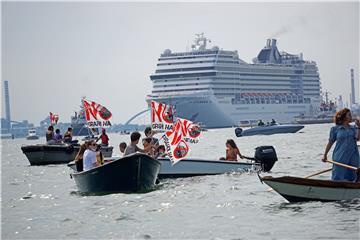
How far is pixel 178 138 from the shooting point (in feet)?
71.2

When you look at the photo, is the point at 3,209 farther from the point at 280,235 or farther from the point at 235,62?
the point at 235,62

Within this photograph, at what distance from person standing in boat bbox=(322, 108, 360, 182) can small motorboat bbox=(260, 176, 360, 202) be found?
30 cm

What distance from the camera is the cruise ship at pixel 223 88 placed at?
Answer: 5236 inches

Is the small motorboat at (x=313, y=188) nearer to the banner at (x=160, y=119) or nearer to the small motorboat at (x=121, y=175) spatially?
the small motorboat at (x=121, y=175)

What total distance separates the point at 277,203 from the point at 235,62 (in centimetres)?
12957

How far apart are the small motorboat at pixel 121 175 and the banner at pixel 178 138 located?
1917mm

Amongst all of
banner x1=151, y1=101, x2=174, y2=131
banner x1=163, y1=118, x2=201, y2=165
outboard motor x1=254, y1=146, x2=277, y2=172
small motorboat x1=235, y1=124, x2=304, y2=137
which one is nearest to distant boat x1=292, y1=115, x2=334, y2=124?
small motorboat x1=235, y1=124, x2=304, y2=137

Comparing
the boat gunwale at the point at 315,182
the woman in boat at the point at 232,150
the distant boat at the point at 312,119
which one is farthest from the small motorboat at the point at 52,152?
the distant boat at the point at 312,119

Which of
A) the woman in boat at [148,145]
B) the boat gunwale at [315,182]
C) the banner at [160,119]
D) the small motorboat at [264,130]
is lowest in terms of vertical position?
the small motorboat at [264,130]

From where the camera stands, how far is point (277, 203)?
53.1 ft

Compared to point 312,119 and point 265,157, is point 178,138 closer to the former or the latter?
point 265,157

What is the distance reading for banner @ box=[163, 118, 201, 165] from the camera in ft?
71.1

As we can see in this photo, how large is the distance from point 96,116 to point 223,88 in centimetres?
11029

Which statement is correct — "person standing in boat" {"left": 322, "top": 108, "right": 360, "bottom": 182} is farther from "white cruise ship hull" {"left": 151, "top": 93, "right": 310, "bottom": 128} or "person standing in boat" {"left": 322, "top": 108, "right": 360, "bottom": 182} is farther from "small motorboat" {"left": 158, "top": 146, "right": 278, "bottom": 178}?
"white cruise ship hull" {"left": 151, "top": 93, "right": 310, "bottom": 128}
